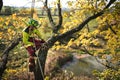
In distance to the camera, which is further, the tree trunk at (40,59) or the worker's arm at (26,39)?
the tree trunk at (40,59)

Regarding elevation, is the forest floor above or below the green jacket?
below

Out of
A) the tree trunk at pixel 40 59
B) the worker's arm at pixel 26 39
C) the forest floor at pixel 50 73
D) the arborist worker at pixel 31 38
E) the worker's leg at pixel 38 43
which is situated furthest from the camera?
the forest floor at pixel 50 73

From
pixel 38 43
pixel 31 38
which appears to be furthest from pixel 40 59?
pixel 31 38

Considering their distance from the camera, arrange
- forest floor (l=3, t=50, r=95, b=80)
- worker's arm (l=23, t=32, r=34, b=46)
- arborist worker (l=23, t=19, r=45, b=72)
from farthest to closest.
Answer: forest floor (l=3, t=50, r=95, b=80) < worker's arm (l=23, t=32, r=34, b=46) < arborist worker (l=23, t=19, r=45, b=72)

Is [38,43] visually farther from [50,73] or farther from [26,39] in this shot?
[50,73]

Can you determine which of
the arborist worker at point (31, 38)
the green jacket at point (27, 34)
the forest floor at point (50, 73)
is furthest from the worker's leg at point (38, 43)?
the forest floor at point (50, 73)

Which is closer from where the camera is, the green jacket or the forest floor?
the green jacket

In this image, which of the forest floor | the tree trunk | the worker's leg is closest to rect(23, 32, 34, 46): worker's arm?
the worker's leg

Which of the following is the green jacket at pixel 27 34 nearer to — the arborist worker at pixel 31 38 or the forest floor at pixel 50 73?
the arborist worker at pixel 31 38

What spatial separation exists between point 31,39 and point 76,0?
3.44 meters

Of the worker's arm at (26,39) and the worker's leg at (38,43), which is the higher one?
the worker's arm at (26,39)

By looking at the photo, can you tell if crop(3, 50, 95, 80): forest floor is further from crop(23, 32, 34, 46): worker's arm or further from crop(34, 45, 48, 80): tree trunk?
crop(23, 32, 34, 46): worker's arm

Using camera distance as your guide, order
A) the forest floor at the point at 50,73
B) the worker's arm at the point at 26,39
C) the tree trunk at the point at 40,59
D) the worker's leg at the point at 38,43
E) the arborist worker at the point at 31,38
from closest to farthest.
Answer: the arborist worker at the point at 31,38
the worker's arm at the point at 26,39
the worker's leg at the point at 38,43
the tree trunk at the point at 40,59
the forest floor at the point at 50,73

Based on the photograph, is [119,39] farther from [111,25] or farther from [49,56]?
[49,56]
